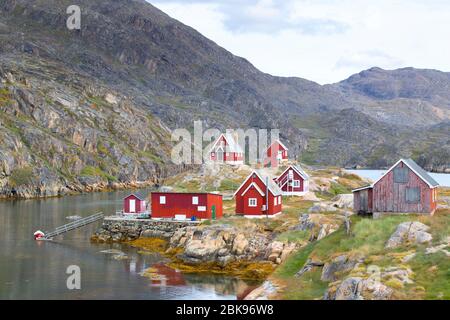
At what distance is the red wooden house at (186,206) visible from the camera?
86.6 m

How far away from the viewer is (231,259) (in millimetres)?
70375

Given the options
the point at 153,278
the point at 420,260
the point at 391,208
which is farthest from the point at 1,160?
the point at 420,260

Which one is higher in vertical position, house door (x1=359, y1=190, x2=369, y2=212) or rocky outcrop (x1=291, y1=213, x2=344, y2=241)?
house door (x1=359, y1=190, x2=369, y2=212)

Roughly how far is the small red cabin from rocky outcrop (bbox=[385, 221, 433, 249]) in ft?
187

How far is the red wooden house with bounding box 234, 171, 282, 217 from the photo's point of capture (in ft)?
276

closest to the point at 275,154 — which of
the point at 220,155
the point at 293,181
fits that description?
the point at 220,155

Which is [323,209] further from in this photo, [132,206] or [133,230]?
[132,206]

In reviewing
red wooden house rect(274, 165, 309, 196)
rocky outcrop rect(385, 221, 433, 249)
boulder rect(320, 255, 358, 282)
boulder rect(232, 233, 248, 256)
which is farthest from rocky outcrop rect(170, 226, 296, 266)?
red wooden house rect(274, 165, 309, 196)

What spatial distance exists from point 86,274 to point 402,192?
33900mm

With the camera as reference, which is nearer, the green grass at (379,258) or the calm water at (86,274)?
the green grass at (379,258)

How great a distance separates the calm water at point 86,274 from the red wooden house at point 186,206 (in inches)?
323

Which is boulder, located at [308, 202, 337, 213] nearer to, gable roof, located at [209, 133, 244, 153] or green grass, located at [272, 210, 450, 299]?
green grass, located at [272, 210, 450, 299]

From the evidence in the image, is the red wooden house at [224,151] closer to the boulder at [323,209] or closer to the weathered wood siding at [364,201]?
the boulder at [323,209]

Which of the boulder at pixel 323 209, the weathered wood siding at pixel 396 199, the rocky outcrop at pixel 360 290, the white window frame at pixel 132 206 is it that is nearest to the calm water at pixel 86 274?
the white window frame at pixel 132 206
